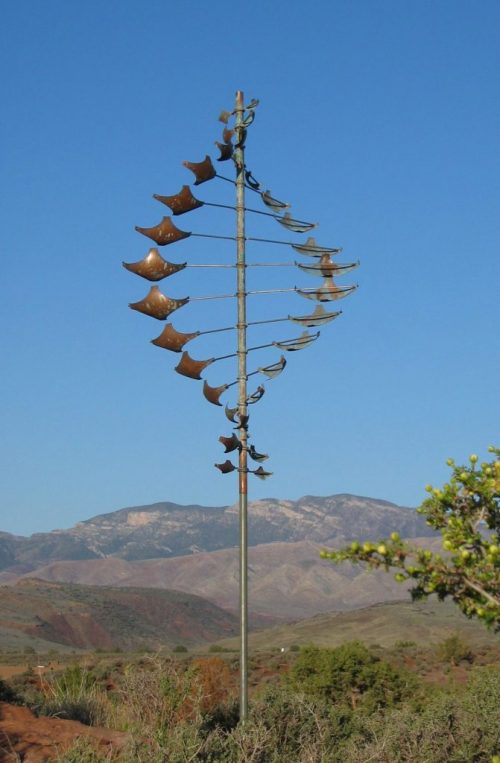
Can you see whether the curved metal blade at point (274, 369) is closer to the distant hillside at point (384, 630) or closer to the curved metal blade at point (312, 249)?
the curved metal blade at point (312, 249)

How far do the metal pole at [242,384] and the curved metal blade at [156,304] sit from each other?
66cm

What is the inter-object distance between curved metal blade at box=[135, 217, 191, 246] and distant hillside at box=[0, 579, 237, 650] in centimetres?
5726

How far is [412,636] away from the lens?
56.2 metres


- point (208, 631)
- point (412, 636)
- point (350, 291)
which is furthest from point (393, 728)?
point (208, 631)

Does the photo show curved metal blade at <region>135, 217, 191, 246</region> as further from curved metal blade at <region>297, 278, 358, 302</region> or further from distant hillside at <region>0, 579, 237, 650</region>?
distant hillside at <region>0, 579, 237, 650</region>

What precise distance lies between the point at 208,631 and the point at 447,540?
103 metres

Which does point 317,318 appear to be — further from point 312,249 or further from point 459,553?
point 459,553

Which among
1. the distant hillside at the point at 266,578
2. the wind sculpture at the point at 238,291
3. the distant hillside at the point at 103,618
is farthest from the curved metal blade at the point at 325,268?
→ the distant hillside at the point at 266,578

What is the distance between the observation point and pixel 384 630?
2355 inches

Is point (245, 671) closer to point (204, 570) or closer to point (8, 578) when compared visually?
point (204, 570)

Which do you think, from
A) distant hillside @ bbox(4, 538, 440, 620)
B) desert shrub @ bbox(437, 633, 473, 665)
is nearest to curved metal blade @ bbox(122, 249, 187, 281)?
desert shrub @ bbox(437, 633, 473, 665)

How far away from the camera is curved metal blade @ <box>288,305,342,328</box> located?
10.4m

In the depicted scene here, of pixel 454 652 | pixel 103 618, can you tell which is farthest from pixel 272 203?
pixel 103 618

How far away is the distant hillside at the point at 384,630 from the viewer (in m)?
55.4
